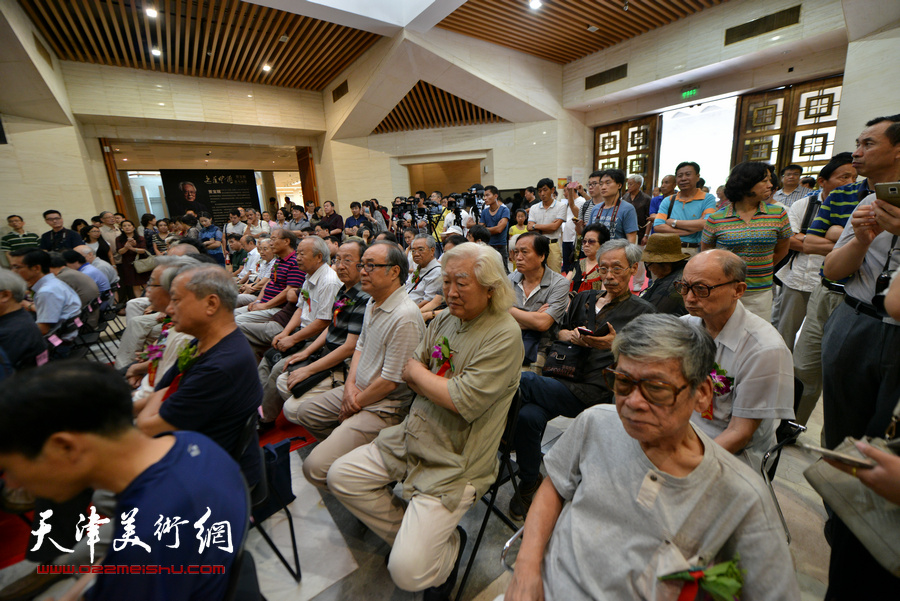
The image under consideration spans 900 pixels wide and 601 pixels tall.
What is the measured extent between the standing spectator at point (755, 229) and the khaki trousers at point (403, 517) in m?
2.11

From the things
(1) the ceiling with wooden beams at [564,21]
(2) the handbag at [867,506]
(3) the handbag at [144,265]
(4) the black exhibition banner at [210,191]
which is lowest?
(2) the handbag at [867,506]

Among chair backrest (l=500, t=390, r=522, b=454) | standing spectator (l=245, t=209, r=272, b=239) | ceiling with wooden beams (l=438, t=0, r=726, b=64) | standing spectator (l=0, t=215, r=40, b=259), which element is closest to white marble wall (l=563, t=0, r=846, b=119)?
ceiling with wooden beams (l=438, t=0, r=726, b=64)

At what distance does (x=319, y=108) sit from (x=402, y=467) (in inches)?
448

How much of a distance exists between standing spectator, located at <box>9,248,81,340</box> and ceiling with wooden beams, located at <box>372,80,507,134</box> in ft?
26.2

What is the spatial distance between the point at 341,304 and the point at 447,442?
1.50 m

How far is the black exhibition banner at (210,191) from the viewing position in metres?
10.4

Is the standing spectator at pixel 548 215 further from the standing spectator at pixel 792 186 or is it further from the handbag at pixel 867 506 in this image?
the handbag at pixel 867 506

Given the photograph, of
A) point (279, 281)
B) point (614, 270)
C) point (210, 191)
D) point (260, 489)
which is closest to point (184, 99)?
point (210, 191)

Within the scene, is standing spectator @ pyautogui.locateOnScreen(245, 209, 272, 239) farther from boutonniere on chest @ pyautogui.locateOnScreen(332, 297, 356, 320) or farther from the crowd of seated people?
boutonniere on chest @ pyautogui.locateOnScreen(332, 297, 356, 320)

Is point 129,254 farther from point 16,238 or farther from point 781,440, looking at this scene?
point 781,440

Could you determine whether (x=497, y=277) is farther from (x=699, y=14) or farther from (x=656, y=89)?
(x=656, y=89)

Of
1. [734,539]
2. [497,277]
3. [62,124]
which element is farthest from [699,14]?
[62,124]

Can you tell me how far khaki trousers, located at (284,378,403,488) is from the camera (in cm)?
175

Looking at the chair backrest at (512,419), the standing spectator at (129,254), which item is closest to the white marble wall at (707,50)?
the chair backrest at (512,419)
